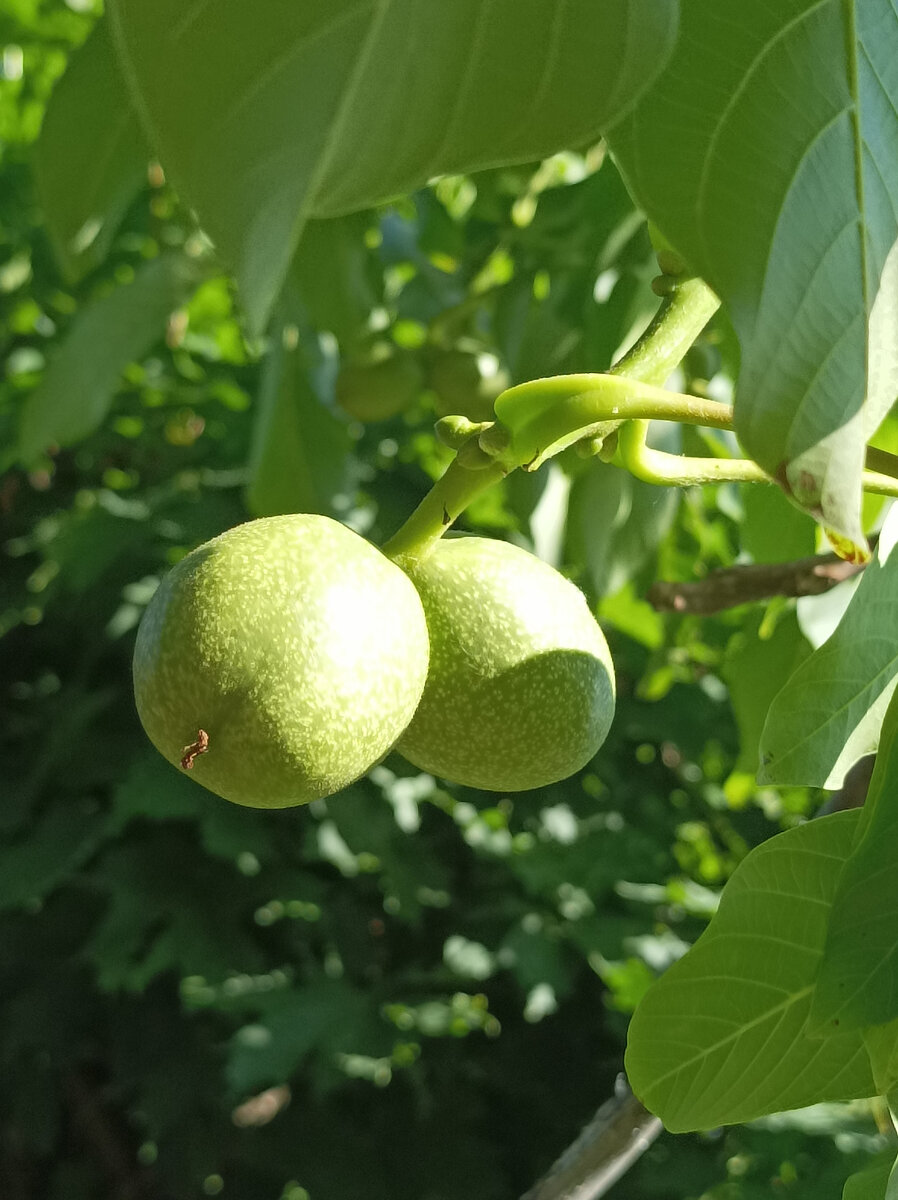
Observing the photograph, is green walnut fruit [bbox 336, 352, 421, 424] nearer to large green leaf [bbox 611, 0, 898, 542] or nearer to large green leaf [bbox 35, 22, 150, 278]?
large green leaf [bbox 35, 22, 150, 278]

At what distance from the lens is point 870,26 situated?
512 millimetres

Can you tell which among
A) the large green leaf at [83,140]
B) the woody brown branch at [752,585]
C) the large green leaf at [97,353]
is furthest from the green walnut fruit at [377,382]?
the woody brown branch at [752,585]

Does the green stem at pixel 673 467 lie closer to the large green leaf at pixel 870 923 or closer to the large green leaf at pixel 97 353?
the large green leaf at pixel 870 923

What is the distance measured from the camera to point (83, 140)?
1082 mm

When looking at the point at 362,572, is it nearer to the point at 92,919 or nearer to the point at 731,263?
the point at 731,263

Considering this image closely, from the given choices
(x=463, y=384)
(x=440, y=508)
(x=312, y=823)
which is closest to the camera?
(x=440, y=508)

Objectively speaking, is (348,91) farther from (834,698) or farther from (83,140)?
(83,140)

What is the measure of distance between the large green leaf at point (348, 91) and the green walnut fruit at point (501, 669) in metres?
0.34

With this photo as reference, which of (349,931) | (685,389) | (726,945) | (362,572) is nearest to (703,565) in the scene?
(685,389)

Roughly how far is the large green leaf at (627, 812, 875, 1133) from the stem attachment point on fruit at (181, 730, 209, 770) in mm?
331

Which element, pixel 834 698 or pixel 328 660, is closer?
pixel 328 660

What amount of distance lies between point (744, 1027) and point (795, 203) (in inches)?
21.3

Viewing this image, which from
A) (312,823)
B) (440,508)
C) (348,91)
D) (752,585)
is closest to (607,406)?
(440,508)

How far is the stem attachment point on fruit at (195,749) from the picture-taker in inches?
27.3
